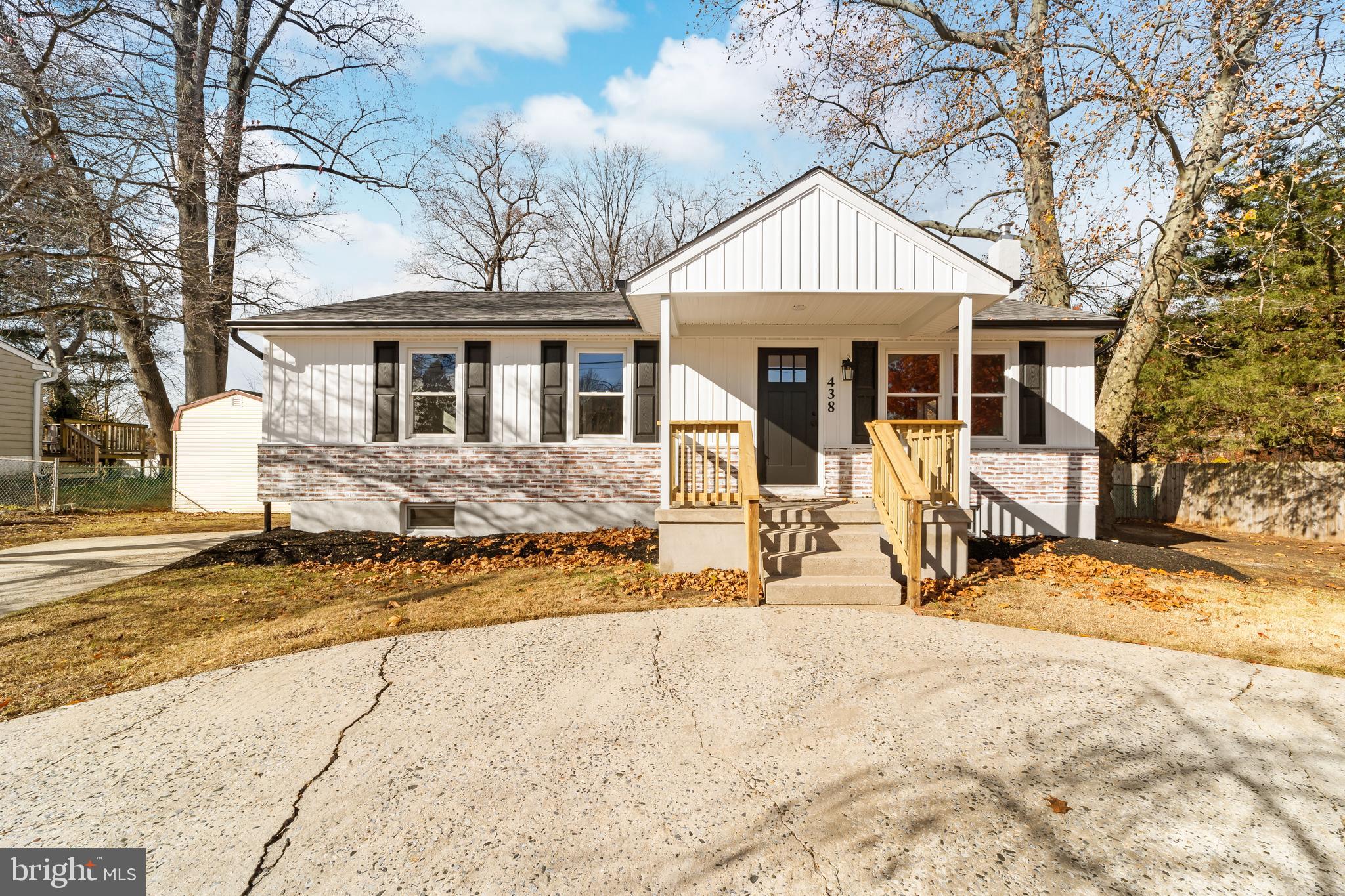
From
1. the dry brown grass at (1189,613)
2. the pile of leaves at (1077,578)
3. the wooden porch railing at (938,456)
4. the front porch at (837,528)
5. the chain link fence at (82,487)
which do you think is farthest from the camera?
the chain link fence at (82,487)

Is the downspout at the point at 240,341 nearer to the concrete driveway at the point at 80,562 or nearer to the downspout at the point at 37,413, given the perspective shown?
the concrete driveway at the point at 80,562

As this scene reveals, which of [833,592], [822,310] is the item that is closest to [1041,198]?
[822,310]

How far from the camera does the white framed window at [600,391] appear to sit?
31.7 feet

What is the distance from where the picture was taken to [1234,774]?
3016 mm

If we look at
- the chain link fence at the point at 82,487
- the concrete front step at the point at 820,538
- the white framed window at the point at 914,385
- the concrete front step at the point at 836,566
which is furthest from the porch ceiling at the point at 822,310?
the chain link fence at the point at 82,487

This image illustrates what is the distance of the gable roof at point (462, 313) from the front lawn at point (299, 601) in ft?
10.7

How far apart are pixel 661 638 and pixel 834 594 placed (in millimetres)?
1897

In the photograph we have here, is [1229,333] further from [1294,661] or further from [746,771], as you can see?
[746,771]

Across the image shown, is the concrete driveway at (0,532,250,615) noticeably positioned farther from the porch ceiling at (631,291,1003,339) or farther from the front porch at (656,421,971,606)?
the porch ceiling at (631,291,1003,339)

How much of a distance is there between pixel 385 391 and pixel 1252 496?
56.6ft

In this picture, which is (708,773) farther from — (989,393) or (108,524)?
(108,524)

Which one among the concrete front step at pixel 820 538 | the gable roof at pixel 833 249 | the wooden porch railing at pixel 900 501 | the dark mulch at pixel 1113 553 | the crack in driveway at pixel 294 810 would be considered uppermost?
the gable roof at pixel 833 249

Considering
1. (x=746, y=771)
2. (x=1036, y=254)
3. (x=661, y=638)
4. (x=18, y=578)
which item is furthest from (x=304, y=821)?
(x=1036, y=254)

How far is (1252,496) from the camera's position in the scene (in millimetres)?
12922
